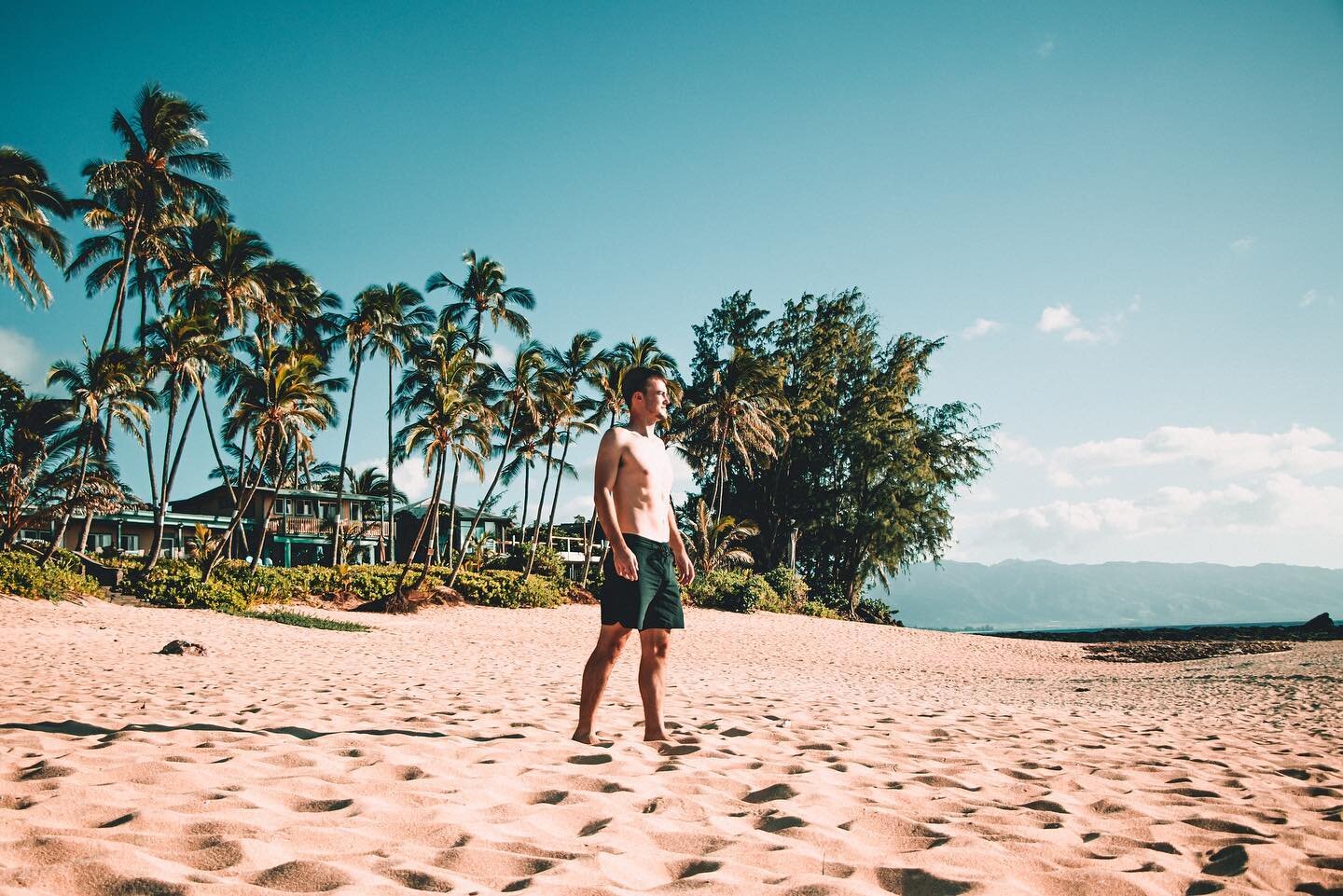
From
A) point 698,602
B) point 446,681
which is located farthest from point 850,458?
point 446,681

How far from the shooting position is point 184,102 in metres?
20.4

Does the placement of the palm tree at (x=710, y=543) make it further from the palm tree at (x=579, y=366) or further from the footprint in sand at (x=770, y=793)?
the footprint in sand at (x=770, y=793)

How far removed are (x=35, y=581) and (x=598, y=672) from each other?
15.1 m

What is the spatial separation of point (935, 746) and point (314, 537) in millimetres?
39391

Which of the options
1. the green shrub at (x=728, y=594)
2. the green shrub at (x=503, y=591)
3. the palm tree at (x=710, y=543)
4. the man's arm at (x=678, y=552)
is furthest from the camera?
the palm tree at (x=710, y=543)

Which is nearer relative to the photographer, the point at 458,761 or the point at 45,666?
the point at 458,761

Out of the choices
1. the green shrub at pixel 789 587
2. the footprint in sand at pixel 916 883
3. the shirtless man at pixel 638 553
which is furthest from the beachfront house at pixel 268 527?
the footprint in sand at pixel 916 883

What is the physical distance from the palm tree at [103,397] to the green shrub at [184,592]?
240 cm

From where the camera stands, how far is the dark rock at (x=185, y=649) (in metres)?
8.30

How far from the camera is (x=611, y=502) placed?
3623mm

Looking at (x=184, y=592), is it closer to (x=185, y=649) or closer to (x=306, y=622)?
(x=306, y=622)

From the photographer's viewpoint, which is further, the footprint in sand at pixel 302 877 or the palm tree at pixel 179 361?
the palm tree at pixel 179 361

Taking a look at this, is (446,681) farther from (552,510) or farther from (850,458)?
(850,458)

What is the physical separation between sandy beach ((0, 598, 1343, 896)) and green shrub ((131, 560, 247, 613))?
35.7 ft
